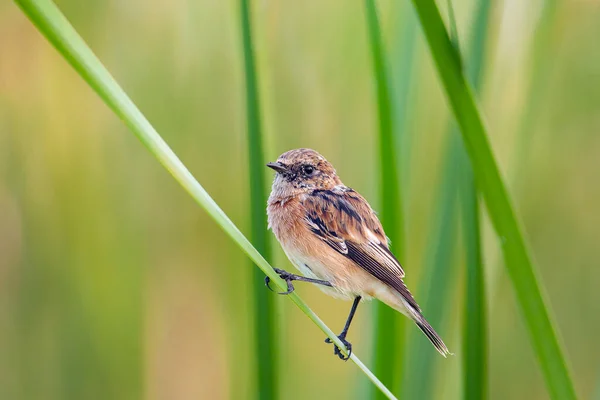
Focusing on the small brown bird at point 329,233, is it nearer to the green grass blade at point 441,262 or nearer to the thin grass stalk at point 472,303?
the green grass blade at point 441,262

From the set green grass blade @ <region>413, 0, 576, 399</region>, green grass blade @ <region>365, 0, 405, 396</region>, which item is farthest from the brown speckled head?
green grass blade @ <region>413, 0, 576, 399</region>

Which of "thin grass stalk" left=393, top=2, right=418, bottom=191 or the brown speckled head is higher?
"thin grass stalk" left=393, top=2, right=418, bottom=191

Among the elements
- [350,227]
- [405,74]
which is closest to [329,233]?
[350,227]

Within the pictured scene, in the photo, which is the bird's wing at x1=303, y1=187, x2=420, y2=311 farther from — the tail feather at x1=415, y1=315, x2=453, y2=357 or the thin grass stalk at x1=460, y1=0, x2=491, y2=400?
the thin grass stalk at x1=460, y1=0, x2=491, y2=400

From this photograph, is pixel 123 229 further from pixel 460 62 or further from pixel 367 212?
pixel 460 62

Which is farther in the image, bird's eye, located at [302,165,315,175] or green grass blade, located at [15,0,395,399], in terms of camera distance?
bird's eye, located at [302,165,315,175]

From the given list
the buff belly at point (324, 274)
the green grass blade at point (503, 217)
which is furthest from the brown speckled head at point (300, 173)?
the green grass blade at point (503, 217)

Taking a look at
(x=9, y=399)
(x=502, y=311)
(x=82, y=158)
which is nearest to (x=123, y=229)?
(x=82, y=158)
